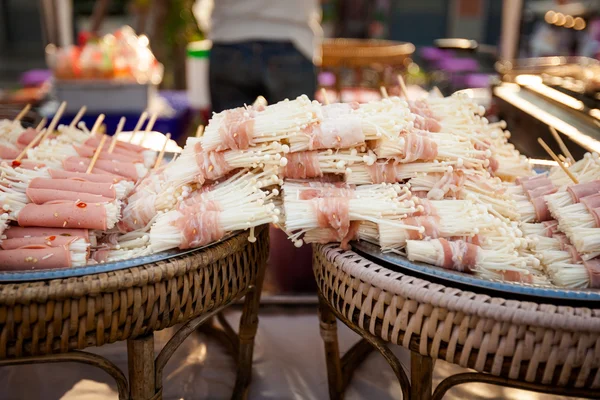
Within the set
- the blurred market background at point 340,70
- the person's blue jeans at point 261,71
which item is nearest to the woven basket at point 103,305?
the blurred market background at point 340,70

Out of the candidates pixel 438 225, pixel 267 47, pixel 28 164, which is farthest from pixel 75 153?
pixel 267 47

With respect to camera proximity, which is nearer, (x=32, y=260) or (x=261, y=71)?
(x=32, y=260)

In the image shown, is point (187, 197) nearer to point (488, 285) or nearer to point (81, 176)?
point (81, 176)

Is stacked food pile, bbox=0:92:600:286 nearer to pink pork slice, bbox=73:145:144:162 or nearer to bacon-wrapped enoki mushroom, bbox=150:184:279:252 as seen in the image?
bacon-wrapped enoki mushroom, bbox=150:184:279:252

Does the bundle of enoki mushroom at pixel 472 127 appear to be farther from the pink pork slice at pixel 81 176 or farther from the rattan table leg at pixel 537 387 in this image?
the pink pork slice at pixel 81 176

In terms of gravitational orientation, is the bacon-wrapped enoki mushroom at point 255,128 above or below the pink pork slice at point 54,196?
above

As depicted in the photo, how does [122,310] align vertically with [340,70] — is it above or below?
below

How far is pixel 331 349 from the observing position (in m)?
1.71

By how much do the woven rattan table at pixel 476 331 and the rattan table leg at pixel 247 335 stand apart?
0.55 metres

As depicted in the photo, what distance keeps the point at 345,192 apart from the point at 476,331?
482mm

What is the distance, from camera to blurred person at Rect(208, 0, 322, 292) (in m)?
3.19

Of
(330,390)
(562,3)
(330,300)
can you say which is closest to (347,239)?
(330,300)

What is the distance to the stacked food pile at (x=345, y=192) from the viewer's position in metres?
1.31

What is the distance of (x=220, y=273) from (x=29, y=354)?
47 cm
